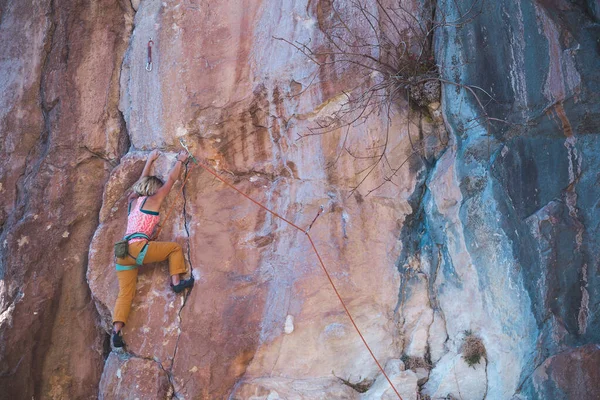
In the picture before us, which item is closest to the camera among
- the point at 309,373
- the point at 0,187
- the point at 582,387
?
the point at 582,387

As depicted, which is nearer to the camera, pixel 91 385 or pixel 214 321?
pixel 214 321

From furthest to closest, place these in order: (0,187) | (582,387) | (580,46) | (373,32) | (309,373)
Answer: (0,187) → (373,32) → (309,373) → (580,46) → (582,387)

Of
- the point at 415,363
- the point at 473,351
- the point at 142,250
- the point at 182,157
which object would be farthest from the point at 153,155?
the point at 473,351

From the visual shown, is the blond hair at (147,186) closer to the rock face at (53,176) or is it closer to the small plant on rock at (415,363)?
the rock face at (53,176)

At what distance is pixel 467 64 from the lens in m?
4.90

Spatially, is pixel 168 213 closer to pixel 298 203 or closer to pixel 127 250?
pixel 127 250

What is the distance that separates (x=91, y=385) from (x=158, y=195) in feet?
5.78

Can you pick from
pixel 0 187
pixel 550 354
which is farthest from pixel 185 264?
pixel 550 354

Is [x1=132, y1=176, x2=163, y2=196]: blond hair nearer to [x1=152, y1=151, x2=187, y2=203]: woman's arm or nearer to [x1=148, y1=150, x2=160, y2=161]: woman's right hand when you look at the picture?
[x1=152, y1=151, x2=187, y2=203]: woman's arm

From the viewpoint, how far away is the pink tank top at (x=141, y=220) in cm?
492

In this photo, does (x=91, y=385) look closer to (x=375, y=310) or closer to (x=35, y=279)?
(x=35, y=279)

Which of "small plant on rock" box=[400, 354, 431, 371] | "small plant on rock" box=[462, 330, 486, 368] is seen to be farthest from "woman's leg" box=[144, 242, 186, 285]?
"small plant on rock" box=[462, 330, 486, 368]

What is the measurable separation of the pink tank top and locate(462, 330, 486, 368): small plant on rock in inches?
103

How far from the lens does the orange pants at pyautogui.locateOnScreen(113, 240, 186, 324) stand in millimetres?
4832
